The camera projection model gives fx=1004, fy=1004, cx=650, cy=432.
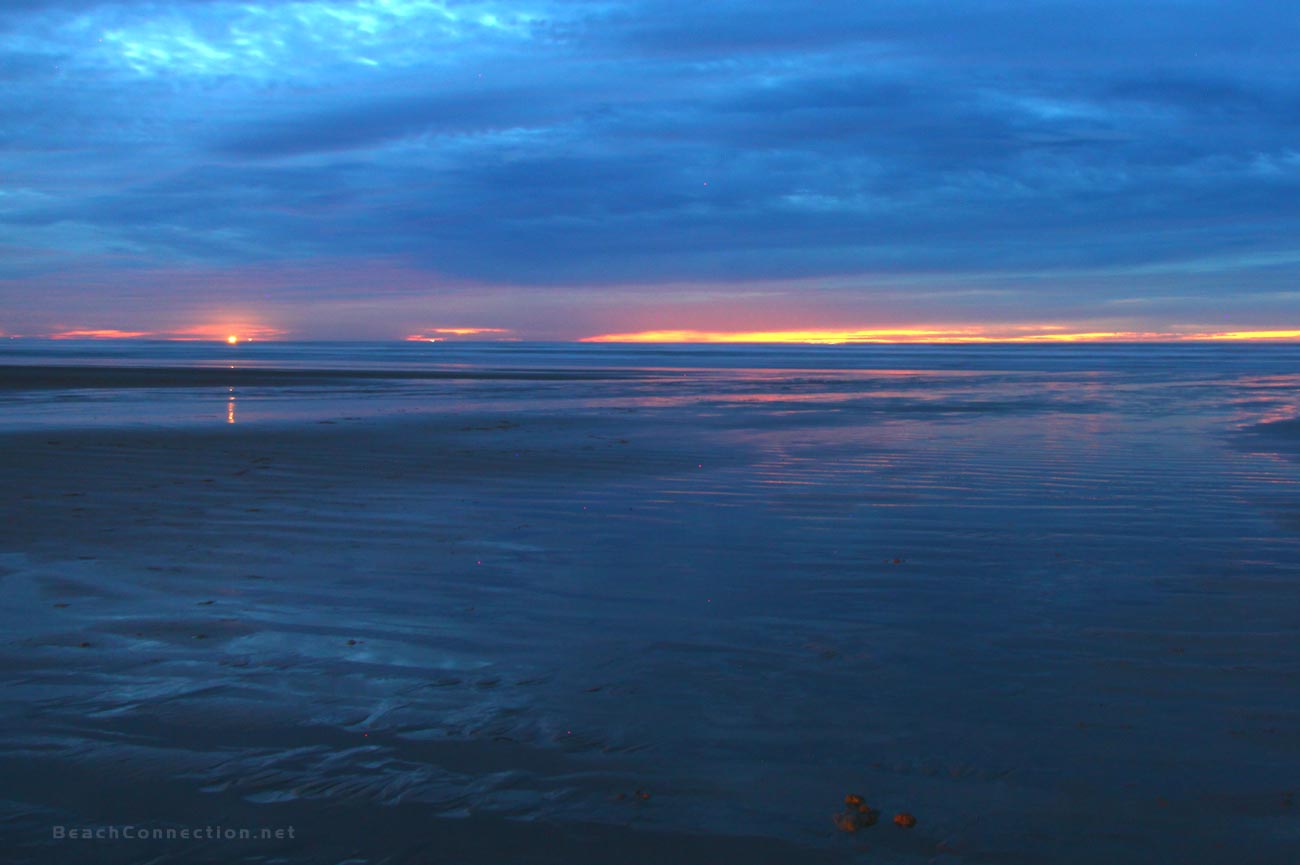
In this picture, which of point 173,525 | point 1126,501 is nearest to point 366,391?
point 173,525

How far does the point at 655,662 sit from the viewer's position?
5.19m

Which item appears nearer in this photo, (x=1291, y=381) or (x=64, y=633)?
(x=64, y=633)

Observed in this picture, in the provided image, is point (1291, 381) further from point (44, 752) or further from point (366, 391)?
point (44, 752)

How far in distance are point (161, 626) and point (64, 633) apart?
493 millimetres

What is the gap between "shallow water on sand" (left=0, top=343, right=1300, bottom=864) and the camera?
3570mm

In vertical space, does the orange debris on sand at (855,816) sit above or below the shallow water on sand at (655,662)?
below

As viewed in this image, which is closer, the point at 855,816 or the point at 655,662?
the point at 855,816

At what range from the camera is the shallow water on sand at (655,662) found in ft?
11.7

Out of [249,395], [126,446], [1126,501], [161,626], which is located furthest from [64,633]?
[249,395]

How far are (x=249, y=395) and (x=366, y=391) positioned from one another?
353 centimetres

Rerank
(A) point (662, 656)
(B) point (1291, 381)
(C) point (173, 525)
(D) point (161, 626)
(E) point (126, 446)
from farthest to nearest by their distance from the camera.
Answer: (B) point (1291, 381)
(E) point (126, 446)
(C) point (173, 525)
(D) point (161, 626)
(A) point (662, 656)

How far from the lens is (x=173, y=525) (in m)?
8.80

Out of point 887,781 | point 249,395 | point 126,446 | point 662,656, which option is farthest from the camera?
point 249,395

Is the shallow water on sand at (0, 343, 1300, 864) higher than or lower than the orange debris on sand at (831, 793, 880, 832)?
higher
